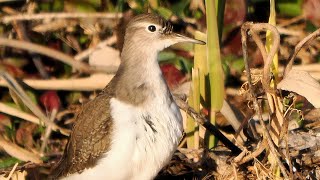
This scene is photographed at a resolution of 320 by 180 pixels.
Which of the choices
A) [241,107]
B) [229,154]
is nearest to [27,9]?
[241,107]

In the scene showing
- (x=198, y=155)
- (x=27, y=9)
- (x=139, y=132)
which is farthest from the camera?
(x=27, y=9)

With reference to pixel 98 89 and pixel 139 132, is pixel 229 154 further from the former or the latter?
pixel 98 89

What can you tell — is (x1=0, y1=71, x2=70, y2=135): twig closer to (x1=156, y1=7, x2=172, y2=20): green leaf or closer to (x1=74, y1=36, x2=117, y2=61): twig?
(x1=74, y1=36, x2=117, y2=61): twig

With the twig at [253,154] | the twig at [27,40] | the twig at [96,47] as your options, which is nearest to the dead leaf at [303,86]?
the twig at [253,154]

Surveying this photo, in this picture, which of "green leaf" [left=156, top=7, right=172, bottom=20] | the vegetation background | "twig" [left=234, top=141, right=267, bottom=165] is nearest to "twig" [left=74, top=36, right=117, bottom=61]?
the vegetation background

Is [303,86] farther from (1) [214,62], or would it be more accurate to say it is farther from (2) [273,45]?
(1) [214,62]

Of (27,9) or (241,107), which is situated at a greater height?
(27,9)

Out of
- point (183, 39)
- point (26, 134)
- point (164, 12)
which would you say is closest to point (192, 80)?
point (183, 39)
